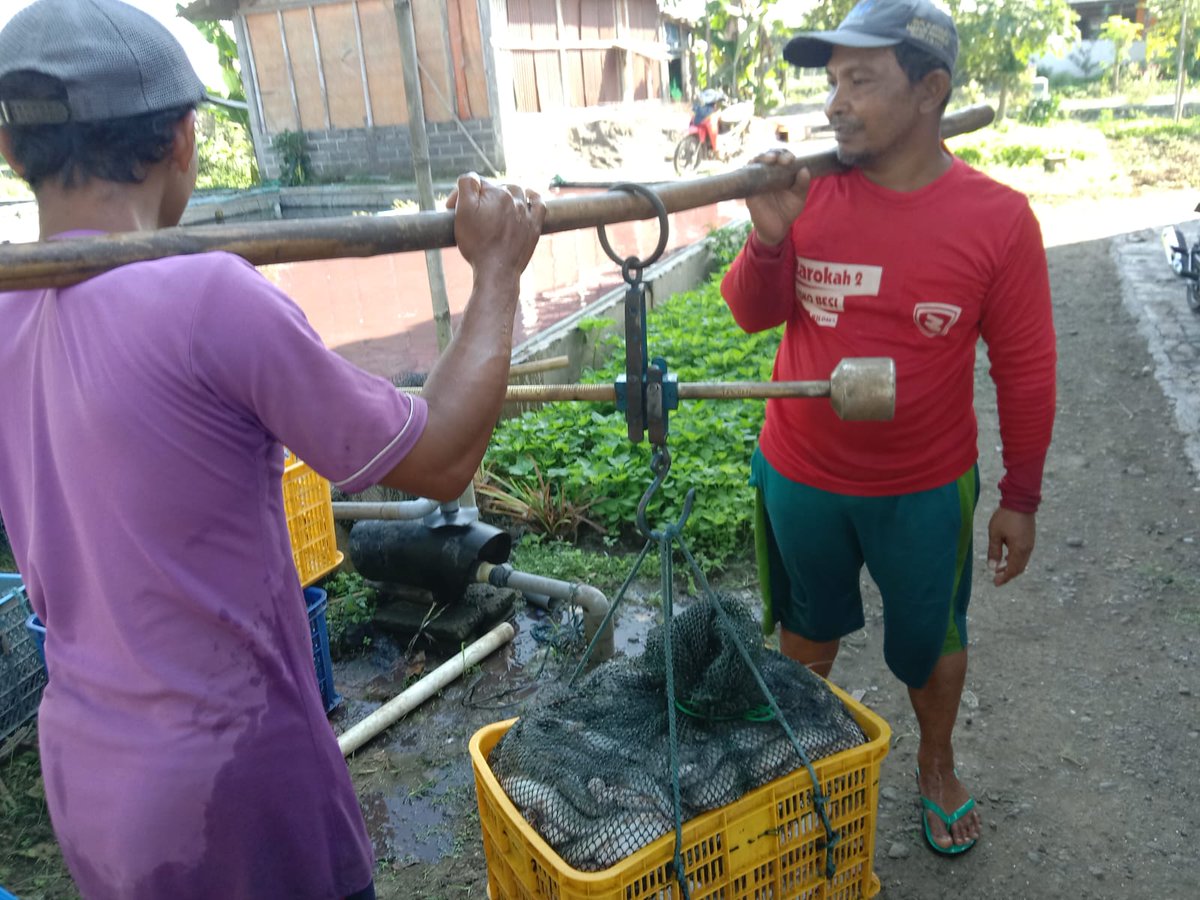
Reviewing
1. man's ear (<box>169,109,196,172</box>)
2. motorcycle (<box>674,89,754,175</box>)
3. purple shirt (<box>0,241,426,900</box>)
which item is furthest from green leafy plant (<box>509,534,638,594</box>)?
motorcycle (<box>674,89,754,175</box>)

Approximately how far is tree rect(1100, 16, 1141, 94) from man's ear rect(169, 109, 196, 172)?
3099cm

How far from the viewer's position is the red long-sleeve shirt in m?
2.26

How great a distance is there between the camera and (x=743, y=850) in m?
1.76

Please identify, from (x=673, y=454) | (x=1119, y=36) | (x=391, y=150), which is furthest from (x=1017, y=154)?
(x=673, y=454)

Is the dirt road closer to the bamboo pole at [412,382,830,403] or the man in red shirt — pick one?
the man in red shirt

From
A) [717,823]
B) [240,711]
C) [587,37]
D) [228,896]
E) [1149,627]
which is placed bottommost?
[1149,627]

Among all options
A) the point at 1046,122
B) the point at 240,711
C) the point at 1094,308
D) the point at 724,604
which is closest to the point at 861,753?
the point at 724,604

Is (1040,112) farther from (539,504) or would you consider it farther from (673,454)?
(539,504)

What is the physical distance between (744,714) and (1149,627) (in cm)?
268

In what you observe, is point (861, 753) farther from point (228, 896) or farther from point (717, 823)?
point (228, 896)

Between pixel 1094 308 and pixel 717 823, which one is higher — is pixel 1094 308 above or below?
below

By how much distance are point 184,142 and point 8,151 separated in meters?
0.23

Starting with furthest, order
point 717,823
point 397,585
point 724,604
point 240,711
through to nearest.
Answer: point 397,585 → point 724,604 → point 717,823 → point 240,711

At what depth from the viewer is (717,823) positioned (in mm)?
1707
